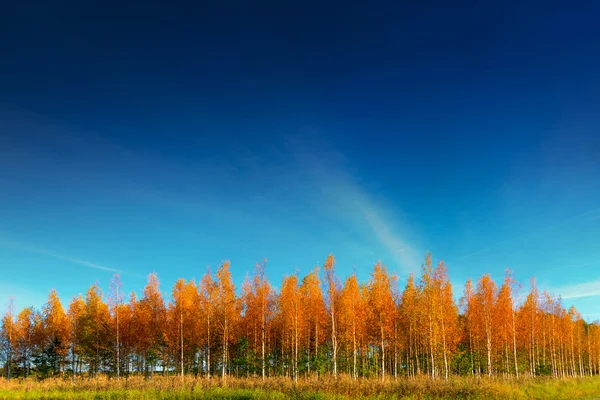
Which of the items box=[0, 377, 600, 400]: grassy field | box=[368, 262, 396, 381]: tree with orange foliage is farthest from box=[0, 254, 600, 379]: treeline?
box=[0, 377, 600, 400]: grassy field

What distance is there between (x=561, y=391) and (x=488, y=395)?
10591 mm

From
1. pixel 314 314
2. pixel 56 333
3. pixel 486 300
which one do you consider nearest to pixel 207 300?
pixel 314 314

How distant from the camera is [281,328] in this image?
1796 inches

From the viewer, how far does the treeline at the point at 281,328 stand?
4078 cm

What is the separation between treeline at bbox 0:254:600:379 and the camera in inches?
1606

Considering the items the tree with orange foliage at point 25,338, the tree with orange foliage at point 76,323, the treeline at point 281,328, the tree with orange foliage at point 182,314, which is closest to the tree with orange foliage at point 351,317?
the treeline at point 281,328

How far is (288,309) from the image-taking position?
42156mm

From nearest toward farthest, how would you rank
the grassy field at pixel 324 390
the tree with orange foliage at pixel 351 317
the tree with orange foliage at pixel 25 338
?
the grassy field at pixel 324 390, the tree with orange foliage at pixel 351 317, the tree with orange foliage at pixel 25 338

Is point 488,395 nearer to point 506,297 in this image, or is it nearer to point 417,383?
point 417,383

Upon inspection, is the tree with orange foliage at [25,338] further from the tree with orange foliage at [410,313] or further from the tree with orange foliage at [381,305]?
the tree with orange foliage at [410,313]

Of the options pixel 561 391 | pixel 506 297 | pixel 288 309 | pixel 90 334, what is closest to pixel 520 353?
pixel 506 297

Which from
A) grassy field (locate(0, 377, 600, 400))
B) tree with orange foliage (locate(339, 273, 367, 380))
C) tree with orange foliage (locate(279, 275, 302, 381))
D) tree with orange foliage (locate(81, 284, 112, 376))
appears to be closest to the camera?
grassy field (locate(0, 377, 600, 400))

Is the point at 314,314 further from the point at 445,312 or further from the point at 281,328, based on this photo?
the point at 445,312

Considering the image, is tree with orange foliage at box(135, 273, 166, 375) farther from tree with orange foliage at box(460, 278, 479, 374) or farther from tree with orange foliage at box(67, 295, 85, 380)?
tree with orange foliage at box(460, 278, 479, 374)
